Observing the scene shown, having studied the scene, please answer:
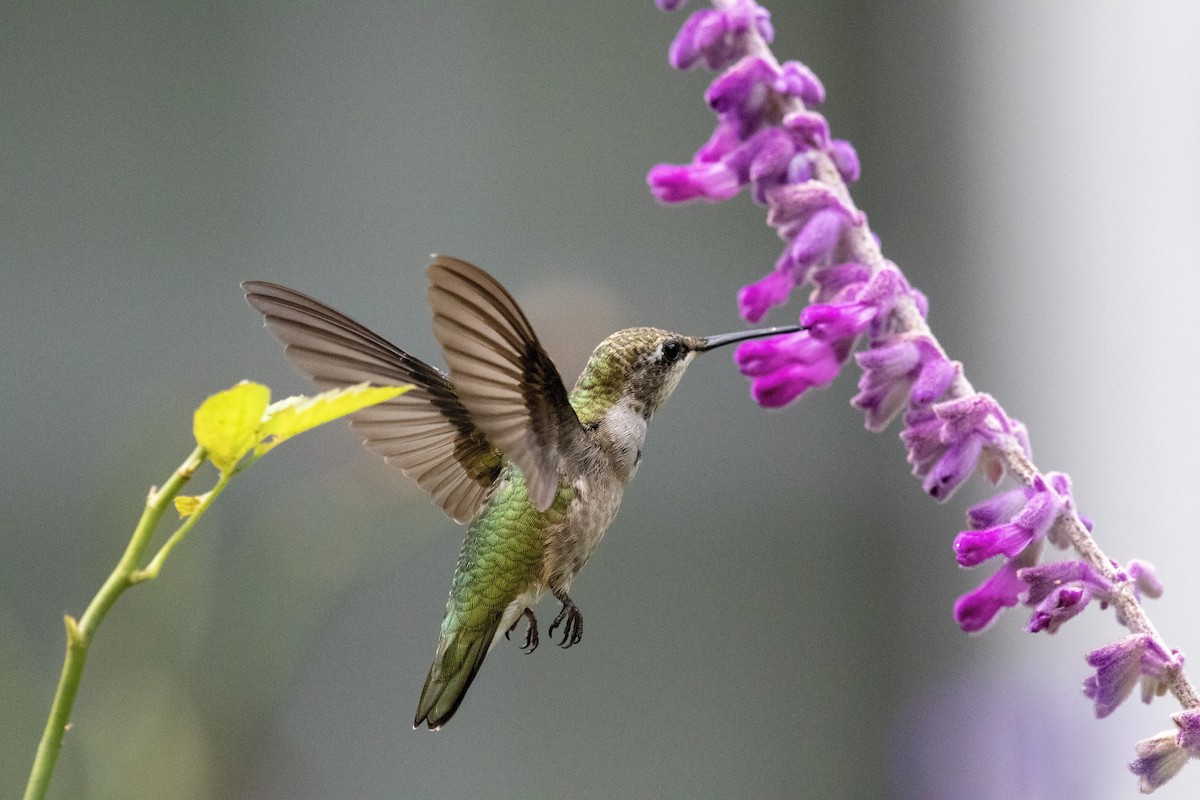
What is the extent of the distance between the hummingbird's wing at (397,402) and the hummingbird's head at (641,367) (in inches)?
6.3

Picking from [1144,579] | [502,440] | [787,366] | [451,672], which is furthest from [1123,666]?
[451,672]

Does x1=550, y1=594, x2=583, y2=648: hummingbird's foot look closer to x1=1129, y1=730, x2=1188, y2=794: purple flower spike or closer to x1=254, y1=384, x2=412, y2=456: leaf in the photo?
x1=1129, y1=730, x2=1188, y2=794: purple flower spike

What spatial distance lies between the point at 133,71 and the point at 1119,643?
13.0ft

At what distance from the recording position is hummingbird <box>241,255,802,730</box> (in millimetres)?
1312

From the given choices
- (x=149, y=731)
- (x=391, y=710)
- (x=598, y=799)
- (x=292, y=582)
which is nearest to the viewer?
(x=149, y=731)

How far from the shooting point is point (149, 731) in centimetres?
181

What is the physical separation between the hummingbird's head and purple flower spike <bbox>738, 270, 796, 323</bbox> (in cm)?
18

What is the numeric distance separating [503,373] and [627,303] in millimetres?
3162

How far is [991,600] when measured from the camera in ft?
3.66

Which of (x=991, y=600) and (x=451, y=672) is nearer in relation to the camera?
(x=991, y=600)

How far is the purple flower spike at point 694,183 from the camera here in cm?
132

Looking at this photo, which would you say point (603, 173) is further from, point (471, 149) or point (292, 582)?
point (292, 582)

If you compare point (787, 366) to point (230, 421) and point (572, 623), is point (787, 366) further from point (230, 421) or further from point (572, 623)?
point (230, 421)

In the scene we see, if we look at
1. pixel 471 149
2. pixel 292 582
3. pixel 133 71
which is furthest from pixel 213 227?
pixel 292 582
